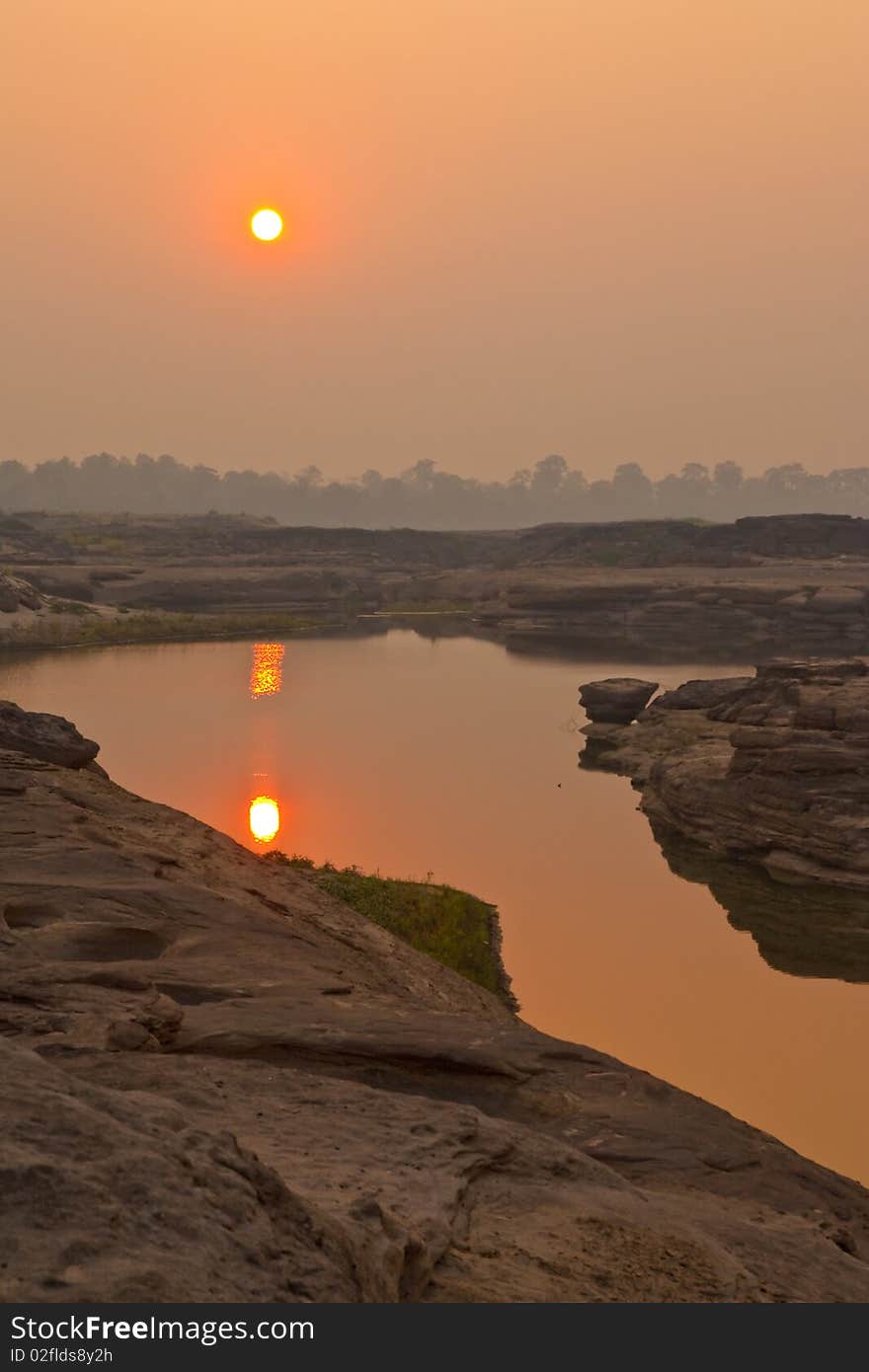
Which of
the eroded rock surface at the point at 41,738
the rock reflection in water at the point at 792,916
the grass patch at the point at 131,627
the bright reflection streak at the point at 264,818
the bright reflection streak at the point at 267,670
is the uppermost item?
the eroded rock surface at the point at 41,738

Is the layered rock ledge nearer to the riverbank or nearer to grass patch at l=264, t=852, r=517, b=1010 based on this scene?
grass patch at l=264, t=852, r=517, b=1010

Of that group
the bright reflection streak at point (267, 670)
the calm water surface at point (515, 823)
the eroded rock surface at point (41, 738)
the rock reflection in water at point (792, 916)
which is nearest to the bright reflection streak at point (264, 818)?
the calm water surface at point (515, 823)

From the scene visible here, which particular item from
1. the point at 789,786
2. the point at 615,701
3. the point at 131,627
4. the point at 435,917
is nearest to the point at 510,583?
the point at 131,627

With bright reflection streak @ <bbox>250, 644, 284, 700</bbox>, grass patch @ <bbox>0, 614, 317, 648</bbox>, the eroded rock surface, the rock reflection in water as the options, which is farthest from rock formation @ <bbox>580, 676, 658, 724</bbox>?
grass patch @ <bbox>0, 614, 317, 648</bbox>

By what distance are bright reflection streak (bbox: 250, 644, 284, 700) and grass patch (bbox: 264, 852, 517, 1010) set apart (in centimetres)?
2801

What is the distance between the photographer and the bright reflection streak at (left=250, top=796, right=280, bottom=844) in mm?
29292

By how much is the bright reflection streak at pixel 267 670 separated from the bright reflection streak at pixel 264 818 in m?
18.5

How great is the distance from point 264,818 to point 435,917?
9.48 meters

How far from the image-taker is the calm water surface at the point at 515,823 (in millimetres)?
18766

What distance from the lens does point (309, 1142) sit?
26.9 ft

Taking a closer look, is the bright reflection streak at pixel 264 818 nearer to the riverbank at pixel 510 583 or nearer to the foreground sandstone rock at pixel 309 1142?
the foreground sandstone rock at pixel 309 1142

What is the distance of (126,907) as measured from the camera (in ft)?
44.5

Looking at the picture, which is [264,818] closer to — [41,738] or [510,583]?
[41,738]

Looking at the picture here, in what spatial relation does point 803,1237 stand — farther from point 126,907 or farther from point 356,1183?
point 126,907
